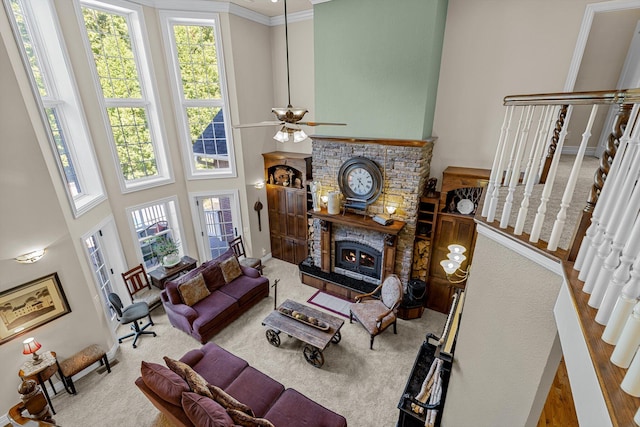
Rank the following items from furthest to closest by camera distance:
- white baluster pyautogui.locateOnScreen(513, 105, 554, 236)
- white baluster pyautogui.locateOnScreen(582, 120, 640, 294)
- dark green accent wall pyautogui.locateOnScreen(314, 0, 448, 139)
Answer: dark green accent wall pyautogui.locateOnScreen(314, 0, 448, 139)
white baluster pyautogui.locateOnScreen(513, 105, 554, 236)
white baluster pyautogui.locateOnScreen(582, 120, 640, 294)

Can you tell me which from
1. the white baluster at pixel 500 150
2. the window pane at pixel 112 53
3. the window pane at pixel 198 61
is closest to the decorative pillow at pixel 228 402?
the white baluster at pixel 500 150

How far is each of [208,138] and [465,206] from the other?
18.6 ft

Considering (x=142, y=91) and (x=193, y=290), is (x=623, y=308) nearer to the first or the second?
(x=193, y=290)

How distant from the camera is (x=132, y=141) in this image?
5.66 m

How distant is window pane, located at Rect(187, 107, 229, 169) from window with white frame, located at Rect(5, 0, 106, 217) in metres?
1.99

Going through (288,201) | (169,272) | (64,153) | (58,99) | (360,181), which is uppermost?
(58,99)

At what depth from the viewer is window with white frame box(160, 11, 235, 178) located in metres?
5.68

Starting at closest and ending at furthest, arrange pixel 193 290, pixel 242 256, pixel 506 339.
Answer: pixel 506 339, pixel 193 290, pixel 242 256

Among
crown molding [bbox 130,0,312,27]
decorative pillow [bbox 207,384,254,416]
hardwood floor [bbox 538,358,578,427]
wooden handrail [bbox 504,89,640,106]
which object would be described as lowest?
hardwood floor [bbox 538,358,578,427]

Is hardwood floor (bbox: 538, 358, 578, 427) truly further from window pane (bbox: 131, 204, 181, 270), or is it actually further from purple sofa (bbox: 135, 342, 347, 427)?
window pane (bbox: 131, 204, 181, 270)

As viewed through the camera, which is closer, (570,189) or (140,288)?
(570,189)

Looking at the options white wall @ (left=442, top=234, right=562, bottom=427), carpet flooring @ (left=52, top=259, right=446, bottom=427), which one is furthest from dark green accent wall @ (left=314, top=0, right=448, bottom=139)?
carpet flooring @ (left=52, top=259, right=446, bottom=427)

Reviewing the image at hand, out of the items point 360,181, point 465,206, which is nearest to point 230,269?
point 360,181

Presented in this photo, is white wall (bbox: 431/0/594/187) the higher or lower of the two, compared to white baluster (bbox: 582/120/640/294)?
higher
